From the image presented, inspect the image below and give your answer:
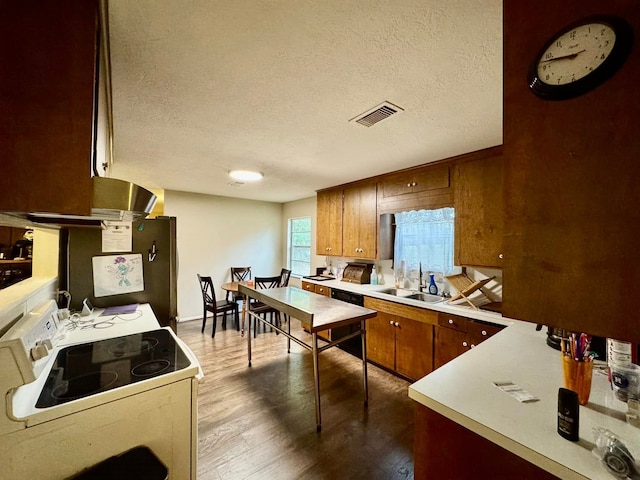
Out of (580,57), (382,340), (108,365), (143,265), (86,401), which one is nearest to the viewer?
(580,57)

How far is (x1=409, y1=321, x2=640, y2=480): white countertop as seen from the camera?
78 cm

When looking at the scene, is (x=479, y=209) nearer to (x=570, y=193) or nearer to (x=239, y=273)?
(x=570, y=193)

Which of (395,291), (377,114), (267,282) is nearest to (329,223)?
(267,282)

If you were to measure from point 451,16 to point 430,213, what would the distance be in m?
2.38

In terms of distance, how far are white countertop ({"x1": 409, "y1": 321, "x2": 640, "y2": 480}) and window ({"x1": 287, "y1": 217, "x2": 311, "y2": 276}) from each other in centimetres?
426

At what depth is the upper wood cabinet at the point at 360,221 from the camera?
3.53 meters

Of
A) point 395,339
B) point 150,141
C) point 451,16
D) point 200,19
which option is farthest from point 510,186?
point 150,141

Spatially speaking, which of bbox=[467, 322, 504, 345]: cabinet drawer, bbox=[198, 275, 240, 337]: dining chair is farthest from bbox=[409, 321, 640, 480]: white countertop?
bbox=[198, 275, 240, 337]: dining chair

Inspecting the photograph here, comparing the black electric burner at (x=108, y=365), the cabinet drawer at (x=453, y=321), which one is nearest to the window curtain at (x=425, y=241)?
the cabinet drawer at (x=453, y=321)

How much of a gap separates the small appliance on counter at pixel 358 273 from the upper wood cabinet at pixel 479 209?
4.54ft

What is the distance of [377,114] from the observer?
1.80 meters

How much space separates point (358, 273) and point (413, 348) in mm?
1369

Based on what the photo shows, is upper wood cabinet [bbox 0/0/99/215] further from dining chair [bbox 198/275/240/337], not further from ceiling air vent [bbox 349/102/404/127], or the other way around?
Answer: dining chair [bbox 198/275/240/337]

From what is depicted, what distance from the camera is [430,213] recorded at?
10.5 ft
